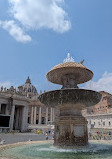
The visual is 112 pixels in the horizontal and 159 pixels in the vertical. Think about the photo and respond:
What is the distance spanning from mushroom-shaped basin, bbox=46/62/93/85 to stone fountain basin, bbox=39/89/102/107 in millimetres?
1950

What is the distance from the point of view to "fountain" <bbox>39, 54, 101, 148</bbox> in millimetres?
9062

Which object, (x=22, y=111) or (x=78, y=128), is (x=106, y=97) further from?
(x=78, y=128)

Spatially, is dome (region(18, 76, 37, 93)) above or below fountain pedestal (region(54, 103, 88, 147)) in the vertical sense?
above

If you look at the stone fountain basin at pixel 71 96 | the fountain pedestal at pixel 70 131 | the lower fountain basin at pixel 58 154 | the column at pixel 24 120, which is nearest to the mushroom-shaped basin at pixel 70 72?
the stone fountain basin at pixel 71 96

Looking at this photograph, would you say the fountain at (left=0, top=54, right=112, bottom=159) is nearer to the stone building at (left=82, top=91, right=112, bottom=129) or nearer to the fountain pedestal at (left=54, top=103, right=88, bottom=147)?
the fountain pedestal at (left=54, top=103, right=88, bottom=147)

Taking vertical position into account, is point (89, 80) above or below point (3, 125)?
above

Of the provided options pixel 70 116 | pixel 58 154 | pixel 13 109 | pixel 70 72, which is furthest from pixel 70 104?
pixel 13 109

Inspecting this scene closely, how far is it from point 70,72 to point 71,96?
7.05ft

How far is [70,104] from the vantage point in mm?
9969

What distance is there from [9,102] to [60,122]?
31693 millimetres

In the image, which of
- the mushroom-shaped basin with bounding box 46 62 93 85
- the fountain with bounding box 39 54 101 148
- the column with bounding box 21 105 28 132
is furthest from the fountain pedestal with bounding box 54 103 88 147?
the column with bounding box 21 105 28 132

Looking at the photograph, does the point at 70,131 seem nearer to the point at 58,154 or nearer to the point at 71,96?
the point at 58,154

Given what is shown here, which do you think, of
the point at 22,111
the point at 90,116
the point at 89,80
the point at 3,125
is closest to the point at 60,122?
the point at 89,80

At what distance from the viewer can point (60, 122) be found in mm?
9422
